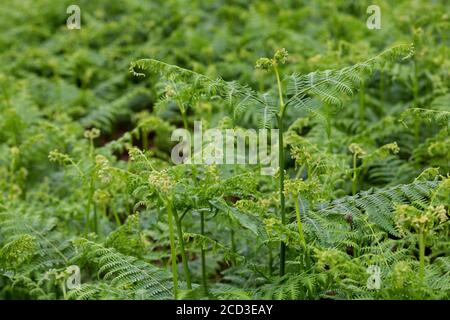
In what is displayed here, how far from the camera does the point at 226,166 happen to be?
461cm

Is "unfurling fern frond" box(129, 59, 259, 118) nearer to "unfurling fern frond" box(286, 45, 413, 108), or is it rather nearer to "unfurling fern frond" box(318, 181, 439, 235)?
"unfurling fern frond" box(286, 45, 413, 108)

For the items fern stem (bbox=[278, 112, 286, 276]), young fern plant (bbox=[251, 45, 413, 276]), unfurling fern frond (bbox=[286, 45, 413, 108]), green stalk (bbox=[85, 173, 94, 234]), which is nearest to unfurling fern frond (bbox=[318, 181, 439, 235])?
fern stem (bbox=[278, 112, 286, 276])

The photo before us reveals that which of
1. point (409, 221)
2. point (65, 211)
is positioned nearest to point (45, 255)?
point (65, 211)

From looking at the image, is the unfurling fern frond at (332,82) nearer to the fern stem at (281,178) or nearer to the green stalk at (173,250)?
the fern stem at (281,178)

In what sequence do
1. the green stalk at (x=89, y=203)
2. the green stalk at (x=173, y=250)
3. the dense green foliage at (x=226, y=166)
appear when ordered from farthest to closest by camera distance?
the green stalk at (x=89, y=203) < the dense green foliage at (x=226, y=166) < the green stalk at (x=173, y=250)

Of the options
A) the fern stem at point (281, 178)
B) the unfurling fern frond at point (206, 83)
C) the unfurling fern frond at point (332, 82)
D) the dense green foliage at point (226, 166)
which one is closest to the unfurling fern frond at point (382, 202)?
the dense green foliage at point (226, 166)

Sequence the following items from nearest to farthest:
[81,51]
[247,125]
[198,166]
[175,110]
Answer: [198,166] < [247,125] < [175,110] < [81,51]

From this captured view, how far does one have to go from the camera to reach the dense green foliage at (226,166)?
371 cm

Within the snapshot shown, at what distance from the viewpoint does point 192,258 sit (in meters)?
5.18

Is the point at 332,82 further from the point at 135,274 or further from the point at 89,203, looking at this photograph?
the point at 89,203

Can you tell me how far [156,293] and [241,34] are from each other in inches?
195

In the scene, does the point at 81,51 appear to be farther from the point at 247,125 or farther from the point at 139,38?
the point at 247,125

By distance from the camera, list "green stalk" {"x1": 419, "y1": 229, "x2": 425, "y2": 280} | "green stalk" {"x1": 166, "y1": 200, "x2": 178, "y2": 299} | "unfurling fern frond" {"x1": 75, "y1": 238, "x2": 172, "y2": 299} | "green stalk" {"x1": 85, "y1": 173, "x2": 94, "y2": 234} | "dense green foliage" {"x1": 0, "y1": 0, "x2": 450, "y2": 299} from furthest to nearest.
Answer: "green stalk" {"x1": 85, "y1": 173, "x2": 94, "y2": 234}
"unfurling fern frond" {"x1": 75, "y1": 238, "x2": 172, "y2": 299}
"dense green foliage" {"x1": 0, "y1": 0, "x2": 450, "y2": 299}
"green stalk" {"x1": 166, "y1": 200, "x2": 178, "y2": 299}
"green stalk" {"x1": 419, "y1": 229, "x2": 425, "y2": 280}

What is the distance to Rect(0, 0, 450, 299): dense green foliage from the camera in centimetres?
371
